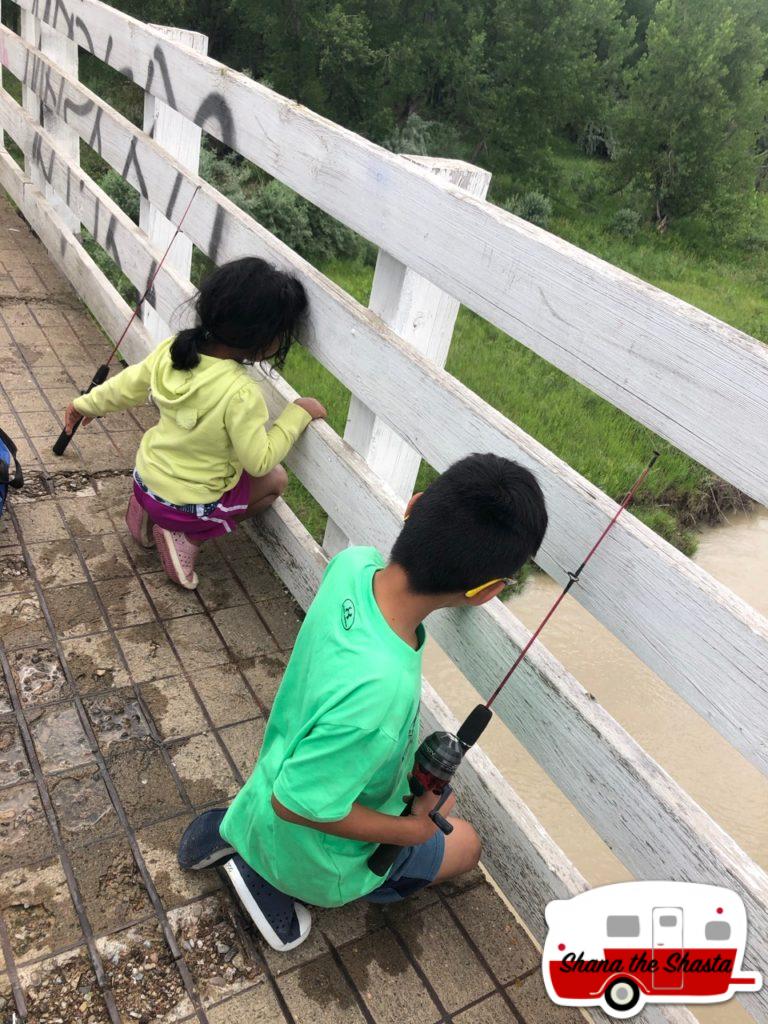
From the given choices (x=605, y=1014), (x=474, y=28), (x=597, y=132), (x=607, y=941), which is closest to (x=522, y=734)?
(x=607, y=941)

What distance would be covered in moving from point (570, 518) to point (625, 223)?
17.6m

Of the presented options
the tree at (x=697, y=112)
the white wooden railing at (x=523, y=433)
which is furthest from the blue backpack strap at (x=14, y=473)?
the tree at (x=697, y=112)

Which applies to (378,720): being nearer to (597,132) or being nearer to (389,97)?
(389,97)

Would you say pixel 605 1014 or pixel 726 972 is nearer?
pixel 726 972

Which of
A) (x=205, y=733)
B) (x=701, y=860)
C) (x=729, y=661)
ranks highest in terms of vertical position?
(x=729, y=661)

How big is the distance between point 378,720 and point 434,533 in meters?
0.35

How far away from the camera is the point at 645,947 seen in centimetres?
167

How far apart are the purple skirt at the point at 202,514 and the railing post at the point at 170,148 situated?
1.24 meters

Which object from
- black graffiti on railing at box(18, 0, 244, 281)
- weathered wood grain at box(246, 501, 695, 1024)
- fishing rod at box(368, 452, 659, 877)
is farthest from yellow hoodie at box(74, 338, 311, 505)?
fishing rod at box(368, 452, 659, 877)

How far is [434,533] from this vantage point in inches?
61.3

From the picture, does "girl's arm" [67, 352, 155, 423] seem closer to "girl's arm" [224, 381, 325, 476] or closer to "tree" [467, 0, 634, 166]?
"girl's arm" [224, 381, 325, 476]

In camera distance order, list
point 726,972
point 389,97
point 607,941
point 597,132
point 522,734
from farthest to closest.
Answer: point 597,132 < point 389,97 < point 522,734 < point 607,941 < point 726,972

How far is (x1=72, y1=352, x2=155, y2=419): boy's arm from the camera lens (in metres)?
2.90

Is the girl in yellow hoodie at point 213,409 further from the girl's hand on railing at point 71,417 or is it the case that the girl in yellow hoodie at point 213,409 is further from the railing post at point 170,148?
the railing post at point 170,148
